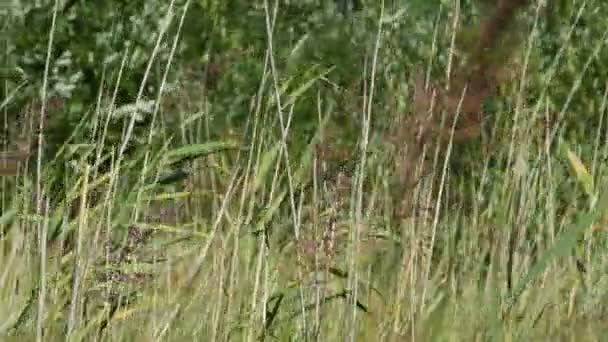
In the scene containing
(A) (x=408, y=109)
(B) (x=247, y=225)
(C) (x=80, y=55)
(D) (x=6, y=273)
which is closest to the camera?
(A) (x=408, y=109)

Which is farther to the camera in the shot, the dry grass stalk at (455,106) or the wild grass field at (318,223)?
the wild grass field at (318,223)

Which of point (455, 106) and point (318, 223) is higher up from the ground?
point (455, 106)

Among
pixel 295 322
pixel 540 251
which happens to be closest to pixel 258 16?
pixel 540 251

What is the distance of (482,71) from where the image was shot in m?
1.15

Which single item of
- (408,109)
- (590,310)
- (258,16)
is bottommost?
(590,310)

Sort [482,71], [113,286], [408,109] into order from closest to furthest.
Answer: [482,71] → [408,109] → [113,286]

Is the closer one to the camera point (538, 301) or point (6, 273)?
point (6, 273)

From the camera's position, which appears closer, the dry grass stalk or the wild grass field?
the dry grass stalk

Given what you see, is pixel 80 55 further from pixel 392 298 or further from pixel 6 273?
pixel 392 298

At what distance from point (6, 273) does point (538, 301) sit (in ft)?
3.55

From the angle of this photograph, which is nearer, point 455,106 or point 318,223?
point 455,106

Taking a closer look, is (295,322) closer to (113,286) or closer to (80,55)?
(113,286)

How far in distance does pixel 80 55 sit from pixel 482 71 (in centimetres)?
395

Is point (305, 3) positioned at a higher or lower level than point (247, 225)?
higher
